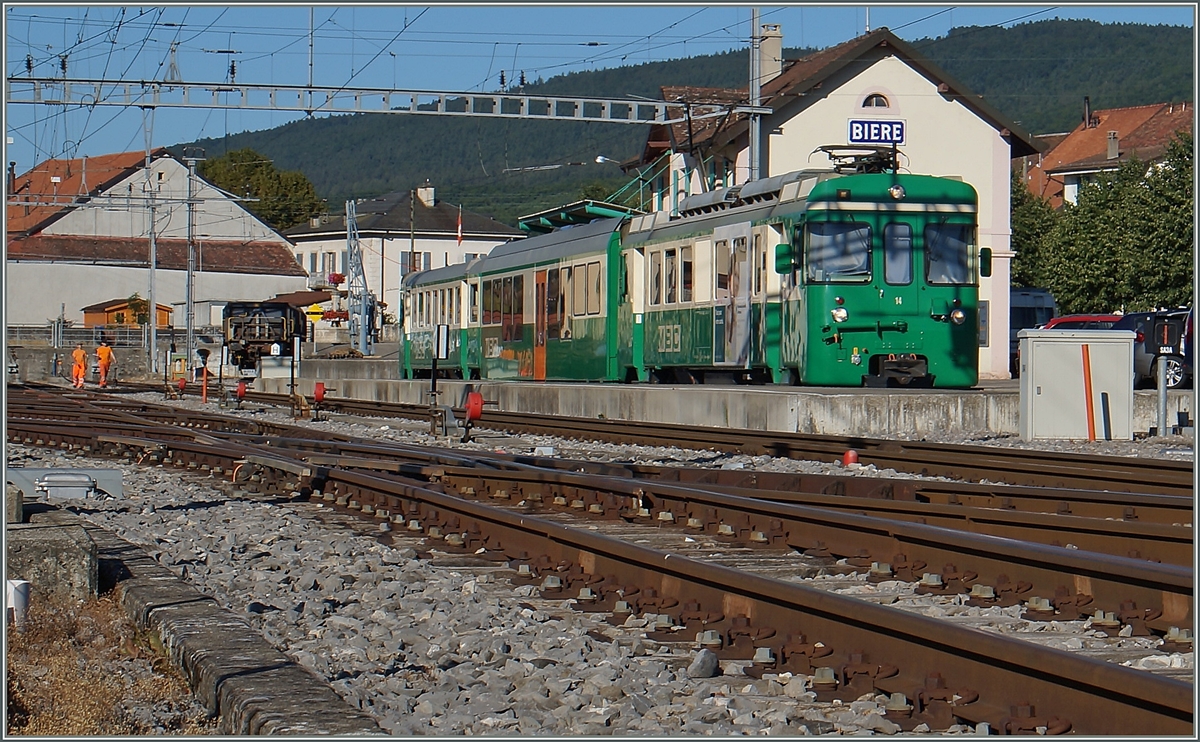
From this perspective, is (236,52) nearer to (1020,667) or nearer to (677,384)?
(677,384)

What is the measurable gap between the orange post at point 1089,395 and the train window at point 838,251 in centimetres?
283

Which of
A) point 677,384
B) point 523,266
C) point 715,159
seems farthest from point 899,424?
point 715,159

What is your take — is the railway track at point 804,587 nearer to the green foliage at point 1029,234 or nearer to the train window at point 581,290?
the train window at point 581,290

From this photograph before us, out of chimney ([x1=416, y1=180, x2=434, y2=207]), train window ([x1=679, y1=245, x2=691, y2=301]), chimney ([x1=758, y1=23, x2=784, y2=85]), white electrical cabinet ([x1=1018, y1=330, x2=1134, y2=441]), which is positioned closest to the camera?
white electrical cabinet ([x1=1018, y1=330, x2=1134, y2=441])

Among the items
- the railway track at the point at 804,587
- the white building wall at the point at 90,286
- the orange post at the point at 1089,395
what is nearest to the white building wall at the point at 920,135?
the orange post at the point at 1089,395

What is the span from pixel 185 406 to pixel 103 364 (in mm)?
16170

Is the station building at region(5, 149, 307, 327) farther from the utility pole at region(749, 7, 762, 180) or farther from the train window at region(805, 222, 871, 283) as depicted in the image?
the train window at region(805, 222, 871, 283)

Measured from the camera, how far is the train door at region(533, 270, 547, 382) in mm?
27516

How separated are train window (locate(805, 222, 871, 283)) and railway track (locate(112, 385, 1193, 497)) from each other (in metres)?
2.46

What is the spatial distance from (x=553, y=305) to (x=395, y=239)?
265 ft

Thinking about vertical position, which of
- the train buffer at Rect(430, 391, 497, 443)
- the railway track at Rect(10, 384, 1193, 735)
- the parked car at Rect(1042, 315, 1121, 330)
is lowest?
the railway track at Rect(10, 384, 1193, 735)

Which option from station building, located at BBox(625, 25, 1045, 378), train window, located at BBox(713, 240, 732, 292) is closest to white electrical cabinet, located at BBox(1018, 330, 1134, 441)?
train window, located at BBox(713, 240, 732, 292)

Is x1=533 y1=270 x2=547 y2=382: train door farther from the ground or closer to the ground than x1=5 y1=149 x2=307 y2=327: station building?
closer to the ground

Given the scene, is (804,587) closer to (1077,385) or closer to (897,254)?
(1077,385)
